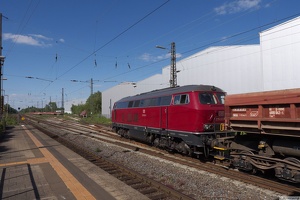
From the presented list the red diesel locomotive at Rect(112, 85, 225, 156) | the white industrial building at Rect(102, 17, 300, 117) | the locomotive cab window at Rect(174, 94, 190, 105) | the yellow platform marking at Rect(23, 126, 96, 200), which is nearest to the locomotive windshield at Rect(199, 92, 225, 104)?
the red diesel locomotive at Rect(112, 85, 225, 156)

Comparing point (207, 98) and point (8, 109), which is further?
point (8, 109)

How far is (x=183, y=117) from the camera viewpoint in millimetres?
12273

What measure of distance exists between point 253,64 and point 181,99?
18.1m

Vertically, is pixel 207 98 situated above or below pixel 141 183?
above

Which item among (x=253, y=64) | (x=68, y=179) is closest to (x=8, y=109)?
(x=253, y=64)

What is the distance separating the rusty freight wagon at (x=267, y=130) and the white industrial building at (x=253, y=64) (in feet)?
54.5

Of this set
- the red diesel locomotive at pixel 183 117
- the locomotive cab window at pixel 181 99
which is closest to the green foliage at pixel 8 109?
the red diesel locomotive at pixel 183 117

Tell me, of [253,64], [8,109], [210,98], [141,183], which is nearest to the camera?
[141,183]

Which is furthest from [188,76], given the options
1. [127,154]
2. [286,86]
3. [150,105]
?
[127,154]

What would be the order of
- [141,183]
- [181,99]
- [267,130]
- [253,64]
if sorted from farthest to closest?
[253,64]
[181,99]
[141,183]
[267,130]

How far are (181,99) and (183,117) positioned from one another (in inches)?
35.8

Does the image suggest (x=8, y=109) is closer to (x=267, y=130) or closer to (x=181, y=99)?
(x=181, y=99)

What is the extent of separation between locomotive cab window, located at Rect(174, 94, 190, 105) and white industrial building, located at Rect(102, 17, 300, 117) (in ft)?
48.4

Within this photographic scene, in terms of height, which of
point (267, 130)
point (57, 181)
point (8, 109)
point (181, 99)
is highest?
point (8, 109)
